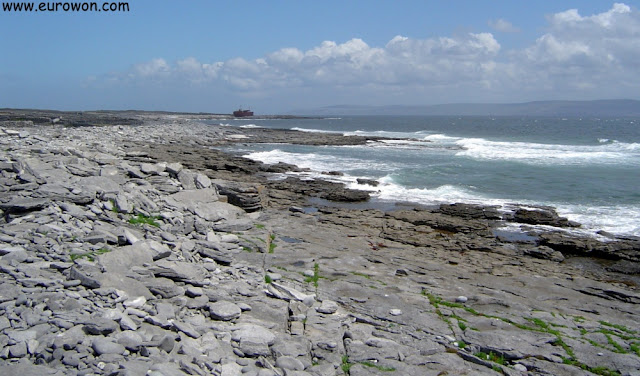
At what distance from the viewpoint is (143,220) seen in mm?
11516

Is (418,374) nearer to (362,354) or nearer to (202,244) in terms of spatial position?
(362,354)

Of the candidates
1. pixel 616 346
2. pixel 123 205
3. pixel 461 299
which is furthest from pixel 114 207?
pixel 616 346

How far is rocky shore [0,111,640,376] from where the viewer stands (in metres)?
6.00

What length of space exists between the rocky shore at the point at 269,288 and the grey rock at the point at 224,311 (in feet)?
0.10

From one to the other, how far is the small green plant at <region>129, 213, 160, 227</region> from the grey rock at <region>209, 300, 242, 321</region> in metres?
4.63

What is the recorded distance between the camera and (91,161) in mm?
16797

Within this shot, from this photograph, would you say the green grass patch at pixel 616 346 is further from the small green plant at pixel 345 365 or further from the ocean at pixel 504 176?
the ocean at pixel 504 176

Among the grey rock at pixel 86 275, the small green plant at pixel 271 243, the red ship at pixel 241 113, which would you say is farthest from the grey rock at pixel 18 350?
the red ship at pixel 241 113

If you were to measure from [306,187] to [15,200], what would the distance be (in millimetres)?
14293

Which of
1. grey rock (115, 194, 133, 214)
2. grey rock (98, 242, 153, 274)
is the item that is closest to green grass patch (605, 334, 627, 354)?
grey rock (98, 242, 153, 274)

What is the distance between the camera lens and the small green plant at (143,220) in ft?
36.9

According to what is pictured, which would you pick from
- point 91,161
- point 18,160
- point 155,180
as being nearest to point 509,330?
point 155,180

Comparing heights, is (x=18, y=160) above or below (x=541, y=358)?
above

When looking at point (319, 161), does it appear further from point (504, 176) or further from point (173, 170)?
point (173, 170)
